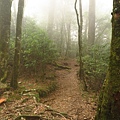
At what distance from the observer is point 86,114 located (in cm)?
632

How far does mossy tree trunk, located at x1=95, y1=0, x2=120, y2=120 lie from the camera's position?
3.74m

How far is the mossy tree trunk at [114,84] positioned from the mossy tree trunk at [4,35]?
5899 millimetres

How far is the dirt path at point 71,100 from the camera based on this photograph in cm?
649

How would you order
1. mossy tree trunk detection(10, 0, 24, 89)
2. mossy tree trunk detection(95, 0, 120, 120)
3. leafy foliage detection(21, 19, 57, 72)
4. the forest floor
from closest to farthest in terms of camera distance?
mossy tree trunk detection(95, 0, 120, 120)
the forest floor
mossy tree trunk detection(10, 0, 24, 89)
leafy foliage detection(21, 19, 57, 72)

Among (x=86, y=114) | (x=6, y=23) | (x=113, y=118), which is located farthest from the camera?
(x=6, y=23)

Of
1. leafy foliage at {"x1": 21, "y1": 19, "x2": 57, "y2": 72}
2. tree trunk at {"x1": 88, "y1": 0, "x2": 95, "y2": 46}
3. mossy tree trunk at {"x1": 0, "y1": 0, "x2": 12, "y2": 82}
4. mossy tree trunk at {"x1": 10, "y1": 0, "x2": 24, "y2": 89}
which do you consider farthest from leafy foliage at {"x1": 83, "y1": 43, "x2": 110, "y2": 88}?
tree trunk at {"x1": 88, "y1": 0, "x2": 95, "y2": 46}

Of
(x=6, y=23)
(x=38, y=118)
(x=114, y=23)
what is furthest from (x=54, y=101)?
(x=114, y=23)

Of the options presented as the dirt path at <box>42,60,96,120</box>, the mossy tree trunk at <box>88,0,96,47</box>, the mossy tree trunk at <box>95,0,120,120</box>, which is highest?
the mossy tree trunk at <box>88,0,96,47</box>

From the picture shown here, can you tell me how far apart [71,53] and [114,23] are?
16434mm

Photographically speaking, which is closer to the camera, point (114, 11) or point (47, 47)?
point (114, 11)

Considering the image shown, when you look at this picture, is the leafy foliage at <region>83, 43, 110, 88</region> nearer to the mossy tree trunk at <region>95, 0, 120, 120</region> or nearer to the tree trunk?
the mossy tree trunk at <region>95, 0, 120, 120</region>

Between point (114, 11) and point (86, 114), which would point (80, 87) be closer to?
point (86, 114)

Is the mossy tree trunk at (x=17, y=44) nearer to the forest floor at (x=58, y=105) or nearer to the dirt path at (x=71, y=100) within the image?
the forest floor at (x=58, y=105)

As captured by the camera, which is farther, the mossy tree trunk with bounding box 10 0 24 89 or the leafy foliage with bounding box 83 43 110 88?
the leafy foliage with bounding box 83 43 110 88
